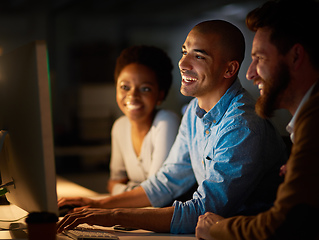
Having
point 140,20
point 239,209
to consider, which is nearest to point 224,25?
point 239,209

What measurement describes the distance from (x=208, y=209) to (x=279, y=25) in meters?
0.61

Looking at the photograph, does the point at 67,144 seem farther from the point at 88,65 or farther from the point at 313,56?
the point at 313,56

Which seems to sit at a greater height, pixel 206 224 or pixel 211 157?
pixel 211 157

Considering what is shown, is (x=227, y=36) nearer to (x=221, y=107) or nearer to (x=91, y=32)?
(x=221, y=107)

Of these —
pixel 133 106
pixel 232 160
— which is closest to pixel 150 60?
pixel 133 106

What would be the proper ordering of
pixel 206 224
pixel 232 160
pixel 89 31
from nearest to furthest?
1. pixel 206 224
2. pixel 232 160
3. pixel 89 31

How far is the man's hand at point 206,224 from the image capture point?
4.07 feet

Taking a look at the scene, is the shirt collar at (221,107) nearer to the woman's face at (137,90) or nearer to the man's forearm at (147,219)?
the man's forearm at (147,219)

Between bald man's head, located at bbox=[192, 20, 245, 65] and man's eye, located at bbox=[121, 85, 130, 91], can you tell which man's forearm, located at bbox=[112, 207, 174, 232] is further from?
man's eye, located at bbox=[121, 85, 130, 91]

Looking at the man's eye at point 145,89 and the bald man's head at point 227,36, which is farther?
the man's eye at point 145,89

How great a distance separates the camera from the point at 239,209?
4.77 ft

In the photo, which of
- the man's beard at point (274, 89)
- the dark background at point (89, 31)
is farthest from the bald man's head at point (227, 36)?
the dark background at point (89, 31)

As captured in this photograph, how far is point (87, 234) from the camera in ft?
4.24

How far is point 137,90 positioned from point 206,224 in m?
1.06
